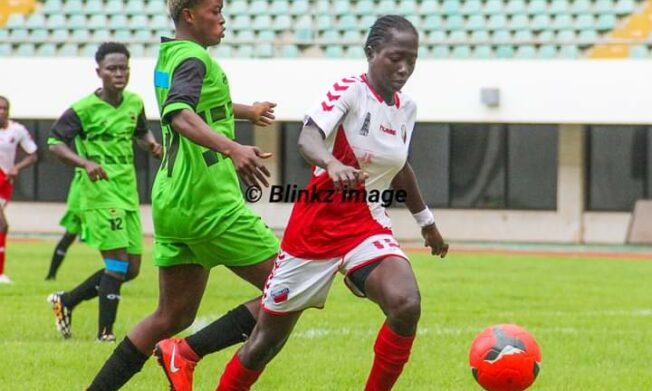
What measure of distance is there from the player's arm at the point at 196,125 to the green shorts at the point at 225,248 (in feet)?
2.15

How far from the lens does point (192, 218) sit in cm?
606

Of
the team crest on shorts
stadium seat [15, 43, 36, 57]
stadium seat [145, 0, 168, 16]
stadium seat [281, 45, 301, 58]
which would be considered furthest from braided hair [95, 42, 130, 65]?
stadium seat [145, 0, 168, 16]

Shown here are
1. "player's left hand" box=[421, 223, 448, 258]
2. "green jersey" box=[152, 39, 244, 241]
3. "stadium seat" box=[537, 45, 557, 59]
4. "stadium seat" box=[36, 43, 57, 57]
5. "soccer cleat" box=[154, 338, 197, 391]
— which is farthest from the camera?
"stadium seat" box=[36, 43, 57, 57]

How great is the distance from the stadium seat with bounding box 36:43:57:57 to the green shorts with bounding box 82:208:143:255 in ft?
61.4

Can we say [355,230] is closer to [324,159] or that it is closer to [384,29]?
[324,159]

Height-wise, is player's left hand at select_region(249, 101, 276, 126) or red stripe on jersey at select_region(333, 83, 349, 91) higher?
red stripe on jersey at select_region(333, 83, 349, 91)

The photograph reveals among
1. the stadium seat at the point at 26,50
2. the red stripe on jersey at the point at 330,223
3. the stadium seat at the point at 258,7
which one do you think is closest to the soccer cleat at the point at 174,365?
the red stripe on jersey at the point at 330,223

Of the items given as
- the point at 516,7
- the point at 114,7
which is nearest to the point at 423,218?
the point at 516,7

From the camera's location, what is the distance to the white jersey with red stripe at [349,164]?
594 centimetres

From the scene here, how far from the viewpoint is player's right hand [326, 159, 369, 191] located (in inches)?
213

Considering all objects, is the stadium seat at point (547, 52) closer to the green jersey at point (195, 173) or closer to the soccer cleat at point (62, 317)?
the soccer cleat at point (62, 317)

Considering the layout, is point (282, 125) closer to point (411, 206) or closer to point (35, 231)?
point (35, 231)

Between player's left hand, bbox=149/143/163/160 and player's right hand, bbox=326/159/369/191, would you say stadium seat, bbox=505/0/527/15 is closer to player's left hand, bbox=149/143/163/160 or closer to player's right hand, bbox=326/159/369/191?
player's left hand, bbox=149/143/163/160

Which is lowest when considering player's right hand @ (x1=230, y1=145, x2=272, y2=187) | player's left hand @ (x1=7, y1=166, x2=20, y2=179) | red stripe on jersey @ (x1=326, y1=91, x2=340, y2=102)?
player's left hand @ (x1=7, y1=166, x2=20, y2=179)
